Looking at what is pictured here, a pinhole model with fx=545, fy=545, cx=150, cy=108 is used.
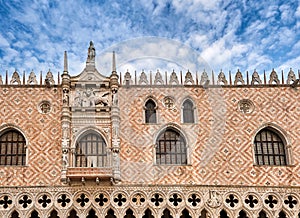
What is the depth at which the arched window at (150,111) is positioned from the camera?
1930 centimetres

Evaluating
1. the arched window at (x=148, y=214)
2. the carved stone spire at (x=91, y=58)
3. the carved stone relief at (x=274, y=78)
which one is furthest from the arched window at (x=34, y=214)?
the carved stone relief at (x=274, y=78)

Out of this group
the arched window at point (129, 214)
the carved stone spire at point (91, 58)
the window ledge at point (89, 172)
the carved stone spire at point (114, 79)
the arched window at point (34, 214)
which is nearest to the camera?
the window ledge at point (89, 172)

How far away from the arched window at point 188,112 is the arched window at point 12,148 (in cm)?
567

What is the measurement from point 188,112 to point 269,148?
311cm

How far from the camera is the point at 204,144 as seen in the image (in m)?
19.0

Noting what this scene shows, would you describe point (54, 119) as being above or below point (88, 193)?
above

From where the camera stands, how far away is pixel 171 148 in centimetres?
1897

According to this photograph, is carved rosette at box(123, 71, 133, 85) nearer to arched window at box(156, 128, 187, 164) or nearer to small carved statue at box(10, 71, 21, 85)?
arched window at box(156, 128, 187, 164)

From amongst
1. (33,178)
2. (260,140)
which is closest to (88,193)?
(33,178)

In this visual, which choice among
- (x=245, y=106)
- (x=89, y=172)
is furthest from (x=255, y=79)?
(x=89, y=172)

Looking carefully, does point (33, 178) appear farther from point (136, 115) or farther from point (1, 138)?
point (136, 115)

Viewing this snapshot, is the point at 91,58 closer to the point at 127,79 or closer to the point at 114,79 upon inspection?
the point at 114,79

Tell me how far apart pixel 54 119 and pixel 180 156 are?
456 cm

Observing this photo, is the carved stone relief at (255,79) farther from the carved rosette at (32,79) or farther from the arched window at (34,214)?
the arched window at (34,214)
